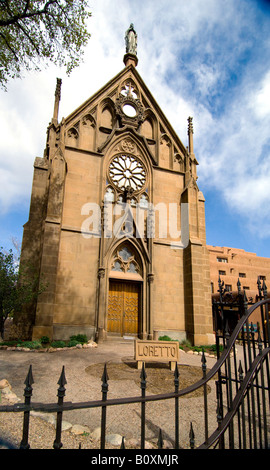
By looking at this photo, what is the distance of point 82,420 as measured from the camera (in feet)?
14.1

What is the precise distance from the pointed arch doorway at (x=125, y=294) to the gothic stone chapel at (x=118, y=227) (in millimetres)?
53

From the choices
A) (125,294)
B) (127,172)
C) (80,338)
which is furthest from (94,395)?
(127,172)

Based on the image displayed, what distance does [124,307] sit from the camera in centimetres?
1506

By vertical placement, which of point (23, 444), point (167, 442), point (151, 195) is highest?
point (151, 195)

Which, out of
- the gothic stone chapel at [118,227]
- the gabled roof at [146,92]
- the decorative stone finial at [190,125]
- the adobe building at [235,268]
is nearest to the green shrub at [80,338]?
the gothic stone chapel at [118,227]

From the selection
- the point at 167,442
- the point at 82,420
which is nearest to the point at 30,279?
the point at 82,420

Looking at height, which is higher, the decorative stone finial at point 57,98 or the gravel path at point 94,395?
the decorative stone finial at point 57,98

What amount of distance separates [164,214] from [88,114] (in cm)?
745

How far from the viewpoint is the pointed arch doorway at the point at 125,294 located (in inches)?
575

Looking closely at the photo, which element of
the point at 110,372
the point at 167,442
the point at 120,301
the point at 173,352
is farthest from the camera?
the point at 120,301

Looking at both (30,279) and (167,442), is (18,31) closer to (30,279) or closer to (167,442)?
(30,279)
